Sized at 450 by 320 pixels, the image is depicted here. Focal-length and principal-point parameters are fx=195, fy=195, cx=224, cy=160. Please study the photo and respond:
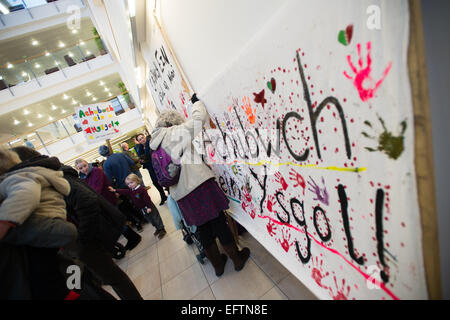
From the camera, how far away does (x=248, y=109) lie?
1.10 meters

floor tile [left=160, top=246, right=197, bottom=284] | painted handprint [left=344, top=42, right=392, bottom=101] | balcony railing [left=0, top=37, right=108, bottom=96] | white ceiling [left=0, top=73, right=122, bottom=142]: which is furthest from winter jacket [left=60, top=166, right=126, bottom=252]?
white ceiling [left=0, top=73, right=122, bottom=142]

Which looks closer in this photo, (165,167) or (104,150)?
(165,167)

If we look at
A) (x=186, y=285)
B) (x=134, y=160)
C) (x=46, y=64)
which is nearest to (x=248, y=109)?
(x=186, y=285)

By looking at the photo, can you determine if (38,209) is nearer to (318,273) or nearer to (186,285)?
(186,285)

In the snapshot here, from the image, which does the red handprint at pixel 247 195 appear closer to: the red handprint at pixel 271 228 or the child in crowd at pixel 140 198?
the red handprint at pixel 271 228

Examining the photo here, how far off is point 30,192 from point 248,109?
131cm

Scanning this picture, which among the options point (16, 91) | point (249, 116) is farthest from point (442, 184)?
point (16, 91)

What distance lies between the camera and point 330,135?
701 mm

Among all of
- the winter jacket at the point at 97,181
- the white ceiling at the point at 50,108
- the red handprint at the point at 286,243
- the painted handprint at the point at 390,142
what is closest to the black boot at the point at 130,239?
the winter jacket at the point at 97,181

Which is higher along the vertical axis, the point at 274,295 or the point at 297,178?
the point at 297,178

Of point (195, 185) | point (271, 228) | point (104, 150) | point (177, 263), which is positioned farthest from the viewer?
point (104, 150)

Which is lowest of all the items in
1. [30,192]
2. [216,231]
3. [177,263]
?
[177,263]

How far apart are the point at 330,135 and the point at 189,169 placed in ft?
3.88

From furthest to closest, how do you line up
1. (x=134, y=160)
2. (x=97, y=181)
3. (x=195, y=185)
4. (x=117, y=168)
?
(x=134, y=160), (x=117, y=168), (x=97, y=181), (x=195, y=185)
